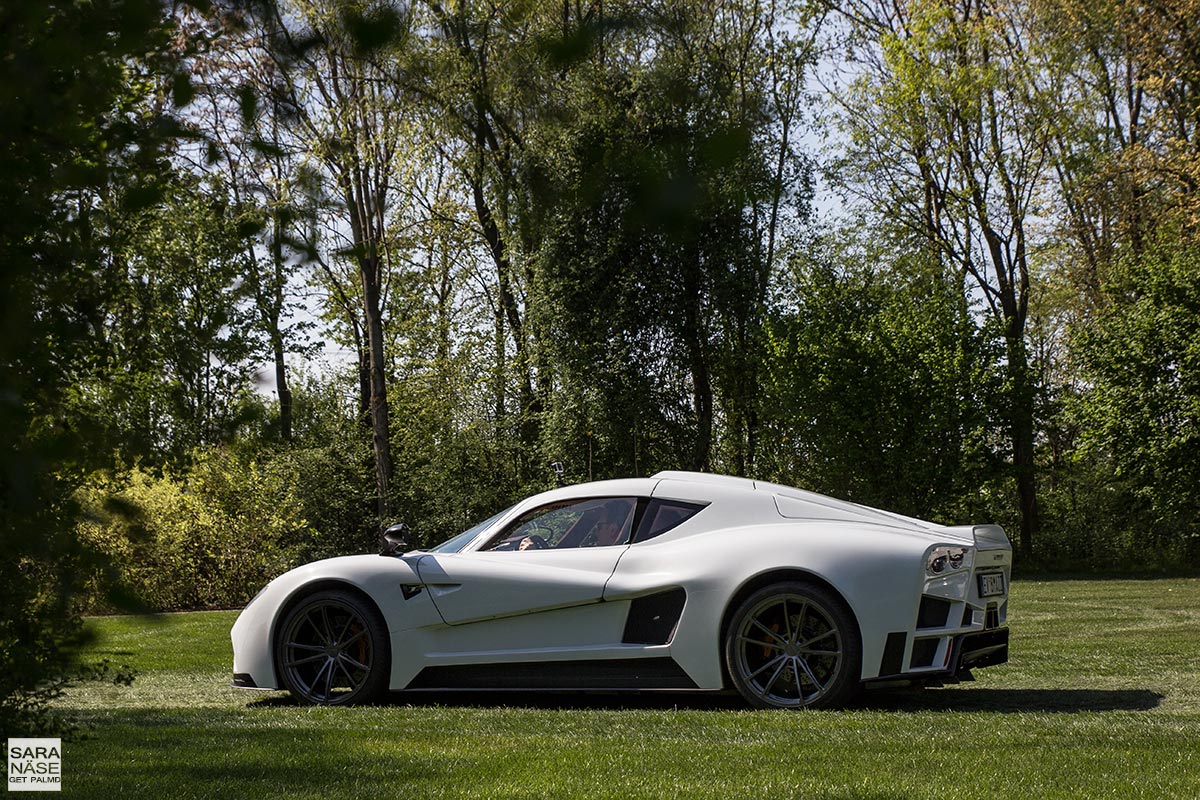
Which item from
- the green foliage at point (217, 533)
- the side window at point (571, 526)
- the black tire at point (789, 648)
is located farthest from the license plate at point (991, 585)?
the green foliage at point (217, 533)

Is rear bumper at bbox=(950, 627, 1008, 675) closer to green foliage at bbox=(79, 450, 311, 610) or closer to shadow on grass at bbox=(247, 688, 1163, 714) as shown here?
shadow on grass at bbox=(247, 688, 1163, 714)

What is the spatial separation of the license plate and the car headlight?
193 mm

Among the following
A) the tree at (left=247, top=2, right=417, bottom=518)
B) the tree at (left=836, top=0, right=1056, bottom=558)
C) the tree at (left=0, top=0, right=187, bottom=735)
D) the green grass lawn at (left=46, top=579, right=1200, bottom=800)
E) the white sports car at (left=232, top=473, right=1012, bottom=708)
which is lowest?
the green grass lawn at (left=46, top=579, right=1200, bottom=800)

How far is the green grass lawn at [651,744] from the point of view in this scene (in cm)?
507

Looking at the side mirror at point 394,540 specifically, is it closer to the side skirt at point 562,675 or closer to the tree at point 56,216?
the side skirt at point 562,675

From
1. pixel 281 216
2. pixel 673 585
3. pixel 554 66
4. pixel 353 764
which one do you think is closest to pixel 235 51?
pixel 281 216

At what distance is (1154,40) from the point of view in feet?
95.0

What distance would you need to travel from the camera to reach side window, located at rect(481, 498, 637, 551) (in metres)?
8.35

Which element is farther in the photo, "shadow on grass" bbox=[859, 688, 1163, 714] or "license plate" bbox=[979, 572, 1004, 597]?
"shadow on grass" bbox=[859, 688, 1163, 714]

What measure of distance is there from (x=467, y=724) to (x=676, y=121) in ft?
15.9

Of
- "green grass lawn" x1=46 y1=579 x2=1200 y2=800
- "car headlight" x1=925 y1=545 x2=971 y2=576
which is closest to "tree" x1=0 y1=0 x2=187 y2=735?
"green grass lawn" x1=46 y1=579 x2=1200 y2=800

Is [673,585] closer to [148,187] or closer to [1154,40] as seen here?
[148,187]

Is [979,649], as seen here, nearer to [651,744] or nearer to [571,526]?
[651,744]

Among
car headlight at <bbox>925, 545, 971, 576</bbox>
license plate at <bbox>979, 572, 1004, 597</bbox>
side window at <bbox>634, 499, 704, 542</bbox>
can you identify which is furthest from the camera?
side window at <bbox>634, 499, 704, 542</bbox>
